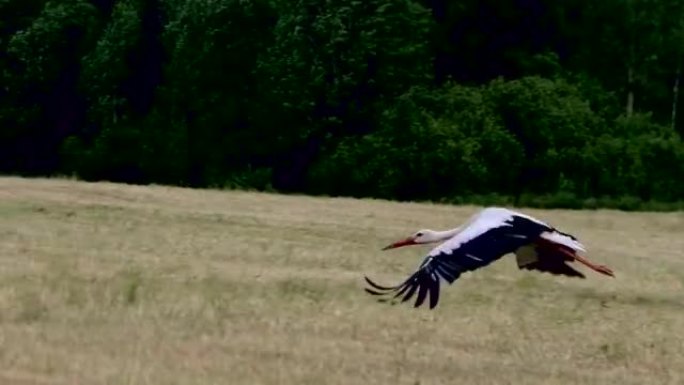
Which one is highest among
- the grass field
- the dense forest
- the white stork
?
the dense forest

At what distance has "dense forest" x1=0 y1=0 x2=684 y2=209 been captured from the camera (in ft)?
101

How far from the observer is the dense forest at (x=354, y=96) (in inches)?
1215

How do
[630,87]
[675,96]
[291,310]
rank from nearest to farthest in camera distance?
1. [291,310]
2. [630,87]
3. [675,96]

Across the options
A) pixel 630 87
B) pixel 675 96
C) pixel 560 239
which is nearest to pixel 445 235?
pixel 560 239

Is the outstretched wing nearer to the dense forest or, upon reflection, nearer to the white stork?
the white stork

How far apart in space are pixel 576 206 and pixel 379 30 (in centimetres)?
587

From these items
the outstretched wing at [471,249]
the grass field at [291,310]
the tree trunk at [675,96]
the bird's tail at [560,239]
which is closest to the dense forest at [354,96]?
the tree trunk at [675,96]

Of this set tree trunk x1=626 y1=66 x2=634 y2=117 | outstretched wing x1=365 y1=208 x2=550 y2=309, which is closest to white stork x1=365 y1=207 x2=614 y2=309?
outstretched wing x1=365 y1=208 x2=550 y2=309

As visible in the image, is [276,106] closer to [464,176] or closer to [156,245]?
[464,176]

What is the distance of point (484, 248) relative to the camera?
284 inches

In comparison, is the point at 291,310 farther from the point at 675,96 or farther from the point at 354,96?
the point at 675,96

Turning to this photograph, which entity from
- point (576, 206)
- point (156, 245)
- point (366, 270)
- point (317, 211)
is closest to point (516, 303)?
point (366, 270)

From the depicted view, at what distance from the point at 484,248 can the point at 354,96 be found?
2449 centimetres

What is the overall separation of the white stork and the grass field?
91 cm
